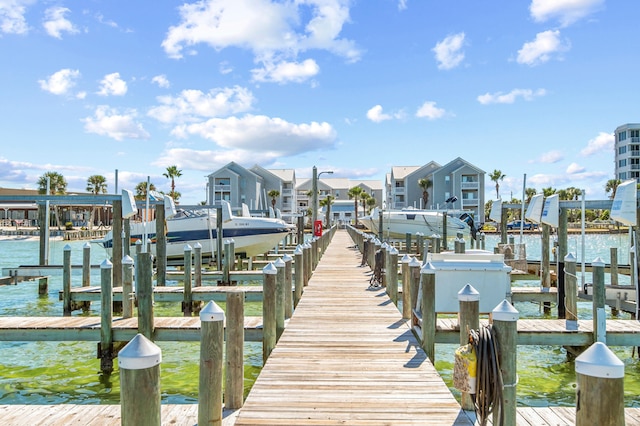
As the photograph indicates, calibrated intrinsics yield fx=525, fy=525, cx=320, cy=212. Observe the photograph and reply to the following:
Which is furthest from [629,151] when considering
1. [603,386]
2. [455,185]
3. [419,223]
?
[603,386]

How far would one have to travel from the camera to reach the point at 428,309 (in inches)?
300

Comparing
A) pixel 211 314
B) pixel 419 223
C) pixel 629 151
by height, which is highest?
pixel 629 151

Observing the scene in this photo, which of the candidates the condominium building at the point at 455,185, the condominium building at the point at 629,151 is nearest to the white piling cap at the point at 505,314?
the condominium building at the point at 455,185

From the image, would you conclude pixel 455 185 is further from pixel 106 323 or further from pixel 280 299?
pixel 106 323

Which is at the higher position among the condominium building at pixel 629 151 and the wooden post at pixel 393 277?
the condominium building at pixel 629 151

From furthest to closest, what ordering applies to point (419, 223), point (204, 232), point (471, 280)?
point (419, 223) < point (204, 232) < point (471, 280)

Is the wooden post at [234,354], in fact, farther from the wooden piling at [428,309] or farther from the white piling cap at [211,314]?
the wooden piling at [428,309]

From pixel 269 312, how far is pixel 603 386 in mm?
5486

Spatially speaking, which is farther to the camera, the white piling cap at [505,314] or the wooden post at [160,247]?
the wooden post at [160,247]

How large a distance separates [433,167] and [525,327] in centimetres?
6938

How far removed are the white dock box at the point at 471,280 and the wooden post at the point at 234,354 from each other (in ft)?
16.8

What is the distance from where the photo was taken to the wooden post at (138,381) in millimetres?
3660

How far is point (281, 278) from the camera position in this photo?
30.2ft

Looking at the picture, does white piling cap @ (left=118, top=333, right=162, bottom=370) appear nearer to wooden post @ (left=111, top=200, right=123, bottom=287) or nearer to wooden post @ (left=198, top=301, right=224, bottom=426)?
wooden post @ (left=198, top=301, right=224, bottom=426)
